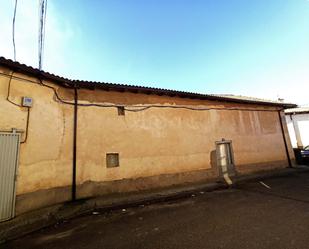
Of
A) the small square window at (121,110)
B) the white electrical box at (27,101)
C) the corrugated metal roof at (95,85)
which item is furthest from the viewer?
the small square window at (121,110)

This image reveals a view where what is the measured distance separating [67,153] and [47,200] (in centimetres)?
155

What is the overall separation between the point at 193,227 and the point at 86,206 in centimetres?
341

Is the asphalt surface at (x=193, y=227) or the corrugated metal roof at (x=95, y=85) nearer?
the asphalt surface at (x=193, y=227)

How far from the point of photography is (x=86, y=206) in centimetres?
582

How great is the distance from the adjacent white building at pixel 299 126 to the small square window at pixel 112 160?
22.0 m

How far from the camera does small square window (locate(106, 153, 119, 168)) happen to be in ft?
23.6

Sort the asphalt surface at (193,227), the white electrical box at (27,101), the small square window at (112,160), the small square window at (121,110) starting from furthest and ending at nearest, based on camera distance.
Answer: the small square window at (121,110), the small square window at (112,160), the white electrical box at (27,101), the asphalt surface at (193,227)

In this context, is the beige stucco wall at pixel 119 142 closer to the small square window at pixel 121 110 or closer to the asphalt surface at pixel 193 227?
the small square window at pixel 121 110

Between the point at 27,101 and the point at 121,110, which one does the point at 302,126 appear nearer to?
the point at 121,110

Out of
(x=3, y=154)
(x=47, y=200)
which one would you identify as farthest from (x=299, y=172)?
(x=3, y=154)

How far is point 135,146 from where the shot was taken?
778 cm

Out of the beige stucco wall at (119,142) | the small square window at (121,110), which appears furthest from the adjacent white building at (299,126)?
the small square window at (121,110)

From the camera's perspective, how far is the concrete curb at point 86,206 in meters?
4.39

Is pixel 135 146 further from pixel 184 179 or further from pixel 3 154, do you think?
pixel 3 154
